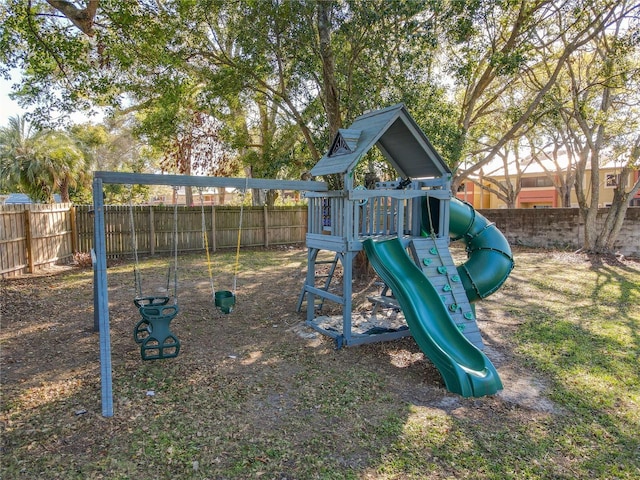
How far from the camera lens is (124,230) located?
1323 cm

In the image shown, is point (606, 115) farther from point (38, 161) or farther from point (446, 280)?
point (38, 161)

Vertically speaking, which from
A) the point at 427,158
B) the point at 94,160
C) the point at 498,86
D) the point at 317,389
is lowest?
the point at 317,389

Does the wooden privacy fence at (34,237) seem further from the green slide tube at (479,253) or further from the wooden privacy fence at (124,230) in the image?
the green slide tube at (479,253)

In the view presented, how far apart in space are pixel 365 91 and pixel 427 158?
11.1 feet

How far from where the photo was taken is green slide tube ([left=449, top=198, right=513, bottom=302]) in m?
6.05

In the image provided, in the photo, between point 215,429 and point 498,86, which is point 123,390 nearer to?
point 215,429

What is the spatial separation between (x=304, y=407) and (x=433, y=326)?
5.86ft

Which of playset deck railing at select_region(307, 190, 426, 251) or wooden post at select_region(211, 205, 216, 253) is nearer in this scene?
playset deck railing at select_region(307, 190, 426, 251)

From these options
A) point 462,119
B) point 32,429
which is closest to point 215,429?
point 32,429

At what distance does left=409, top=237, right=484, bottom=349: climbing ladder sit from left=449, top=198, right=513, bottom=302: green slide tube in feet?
2.01

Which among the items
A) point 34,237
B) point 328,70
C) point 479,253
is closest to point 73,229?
point 34,237

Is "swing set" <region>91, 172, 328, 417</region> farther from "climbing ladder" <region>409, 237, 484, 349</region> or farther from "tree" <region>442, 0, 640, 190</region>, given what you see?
"tree" <region>442, 0, 640, 190</region>

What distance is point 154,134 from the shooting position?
13.2 m

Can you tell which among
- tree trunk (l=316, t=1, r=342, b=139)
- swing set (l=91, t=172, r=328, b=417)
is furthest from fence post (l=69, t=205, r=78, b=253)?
tree trunk (l=316, t=1, r=342, b=139)
